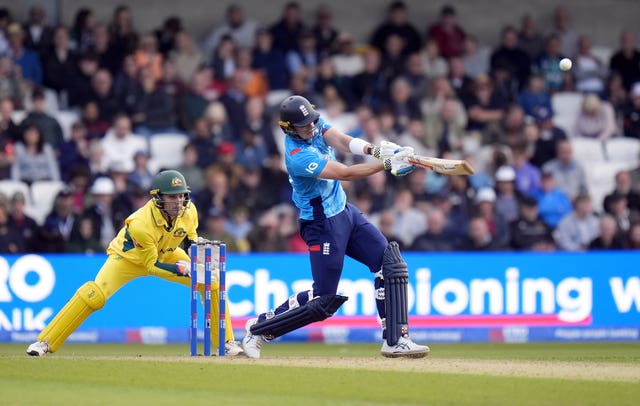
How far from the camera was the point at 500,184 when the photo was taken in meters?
19.4

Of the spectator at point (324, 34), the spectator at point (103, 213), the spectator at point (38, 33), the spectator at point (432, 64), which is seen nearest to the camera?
the spectator at point (103, 213)

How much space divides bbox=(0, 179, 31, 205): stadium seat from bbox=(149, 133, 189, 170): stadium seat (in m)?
2.12

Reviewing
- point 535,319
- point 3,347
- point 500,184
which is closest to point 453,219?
point 500,184

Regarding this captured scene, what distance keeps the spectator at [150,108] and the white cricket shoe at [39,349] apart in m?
8.33

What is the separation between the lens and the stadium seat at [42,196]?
62.8 ft

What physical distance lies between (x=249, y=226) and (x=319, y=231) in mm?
7445

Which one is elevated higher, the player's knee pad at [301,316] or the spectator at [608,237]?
the spectator at [608,237]

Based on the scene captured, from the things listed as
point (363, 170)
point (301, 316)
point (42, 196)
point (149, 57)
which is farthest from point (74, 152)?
point (363, 170)

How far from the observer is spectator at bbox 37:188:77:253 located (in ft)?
59.1

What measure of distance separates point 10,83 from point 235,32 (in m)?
4.11

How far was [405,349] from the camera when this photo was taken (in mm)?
11664

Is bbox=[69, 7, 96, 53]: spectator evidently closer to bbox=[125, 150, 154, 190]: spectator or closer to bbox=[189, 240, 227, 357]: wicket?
bbox=[125, 150, 154, 190]: spectator

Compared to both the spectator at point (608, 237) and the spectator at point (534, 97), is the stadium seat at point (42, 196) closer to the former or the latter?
the spectator at point (534, 97)

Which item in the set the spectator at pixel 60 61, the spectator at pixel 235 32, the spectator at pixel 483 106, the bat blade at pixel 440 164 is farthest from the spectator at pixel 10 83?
the bat blade at pixel 440 164
